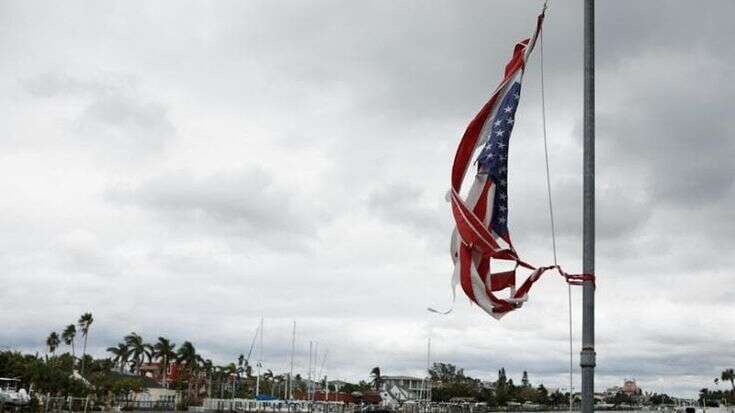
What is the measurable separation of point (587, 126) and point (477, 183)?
1.94 metres

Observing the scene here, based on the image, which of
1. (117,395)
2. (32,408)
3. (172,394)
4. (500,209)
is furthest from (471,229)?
(172,394)

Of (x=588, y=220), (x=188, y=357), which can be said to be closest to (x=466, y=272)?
(x=588, y=220)

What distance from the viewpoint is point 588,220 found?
37.3 ft

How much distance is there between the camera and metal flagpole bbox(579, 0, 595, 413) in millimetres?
10695

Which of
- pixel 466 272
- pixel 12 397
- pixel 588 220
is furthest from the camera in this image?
pixel 12 397

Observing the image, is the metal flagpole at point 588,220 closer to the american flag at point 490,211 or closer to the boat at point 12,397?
the american flag at point 490,211

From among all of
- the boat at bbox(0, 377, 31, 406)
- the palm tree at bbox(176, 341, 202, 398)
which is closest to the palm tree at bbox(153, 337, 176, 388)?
the palm tree at bbox(176, 341, 202, 398)

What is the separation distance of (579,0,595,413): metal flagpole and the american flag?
41.6 inches

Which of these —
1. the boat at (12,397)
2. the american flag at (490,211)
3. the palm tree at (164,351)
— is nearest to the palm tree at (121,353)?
the palm tree at (164,351)

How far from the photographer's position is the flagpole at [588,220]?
10695mm

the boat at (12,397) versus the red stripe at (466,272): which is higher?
the red stripe at (466,272)

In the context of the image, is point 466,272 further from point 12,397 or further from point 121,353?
point 121,353

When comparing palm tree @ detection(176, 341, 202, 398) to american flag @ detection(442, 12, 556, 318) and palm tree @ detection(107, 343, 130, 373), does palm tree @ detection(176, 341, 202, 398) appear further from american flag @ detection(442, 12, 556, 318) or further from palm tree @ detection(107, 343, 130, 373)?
american flag @ detection(442, 12, 556, 318)

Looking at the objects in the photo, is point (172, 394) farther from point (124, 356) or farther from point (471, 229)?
point (471, 229)
